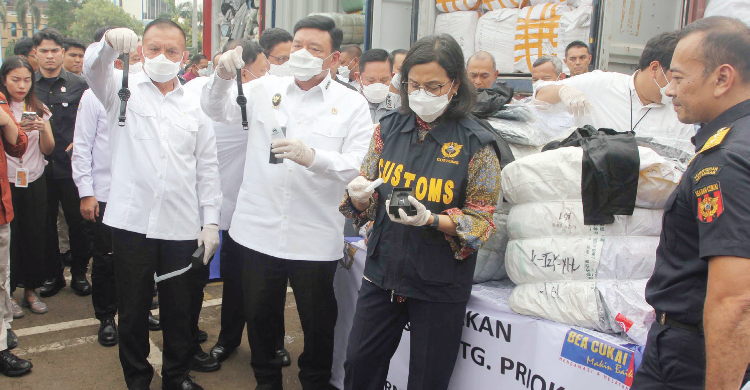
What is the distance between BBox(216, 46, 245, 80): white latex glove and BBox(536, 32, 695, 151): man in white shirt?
1.55 m

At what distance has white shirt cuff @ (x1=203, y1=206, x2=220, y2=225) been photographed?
2.85 metres

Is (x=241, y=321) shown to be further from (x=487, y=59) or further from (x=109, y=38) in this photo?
(x=487, y=59)

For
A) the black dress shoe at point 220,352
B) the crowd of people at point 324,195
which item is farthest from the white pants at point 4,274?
the black dress shoe at point 220,352

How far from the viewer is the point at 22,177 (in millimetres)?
3770

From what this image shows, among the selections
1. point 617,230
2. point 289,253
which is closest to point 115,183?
point 289,253

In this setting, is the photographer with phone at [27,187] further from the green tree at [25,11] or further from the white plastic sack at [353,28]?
the green tree at [25,11]

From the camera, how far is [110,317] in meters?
3.61

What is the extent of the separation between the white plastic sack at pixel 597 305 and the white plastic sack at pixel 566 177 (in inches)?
12.8

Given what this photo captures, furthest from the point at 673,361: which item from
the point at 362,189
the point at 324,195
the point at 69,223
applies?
the point at 69,223

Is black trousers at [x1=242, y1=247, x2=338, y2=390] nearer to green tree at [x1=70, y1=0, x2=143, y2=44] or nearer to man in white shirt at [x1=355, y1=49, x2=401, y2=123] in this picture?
man in white shirt at [x1=355, y1=49, x2=401, y2=123]

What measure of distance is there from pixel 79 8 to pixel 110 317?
62.5 metres

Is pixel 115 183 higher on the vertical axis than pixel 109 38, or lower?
lower

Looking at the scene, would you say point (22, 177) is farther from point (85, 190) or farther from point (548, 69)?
point (548, 69)

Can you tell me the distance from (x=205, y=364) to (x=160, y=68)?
166cm
